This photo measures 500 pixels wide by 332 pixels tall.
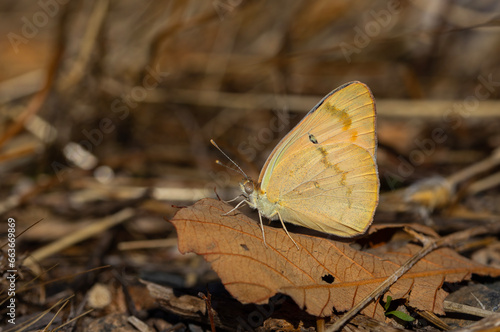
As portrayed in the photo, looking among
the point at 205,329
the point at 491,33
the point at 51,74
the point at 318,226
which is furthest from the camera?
the point at 491,33

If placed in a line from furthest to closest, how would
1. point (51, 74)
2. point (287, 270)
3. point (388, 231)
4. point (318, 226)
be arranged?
point (51, 74) < point (388, 231) < point (318, 226) < point (287, 270)

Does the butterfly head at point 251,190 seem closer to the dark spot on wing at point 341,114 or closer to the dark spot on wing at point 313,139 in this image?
the dark spot on wing at point 313,139

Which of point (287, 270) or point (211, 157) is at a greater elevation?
point (287, 270)

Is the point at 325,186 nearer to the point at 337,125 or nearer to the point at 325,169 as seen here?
the point at 325,169

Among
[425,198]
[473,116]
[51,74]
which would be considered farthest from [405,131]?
[51,74]

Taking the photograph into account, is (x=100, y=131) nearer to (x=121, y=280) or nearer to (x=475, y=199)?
(x=121, y=280)

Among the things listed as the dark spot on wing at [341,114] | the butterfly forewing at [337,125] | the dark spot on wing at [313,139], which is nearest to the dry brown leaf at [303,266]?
the butterfly forewing at [337,125]

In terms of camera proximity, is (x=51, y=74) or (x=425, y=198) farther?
(x=51, y=74)
